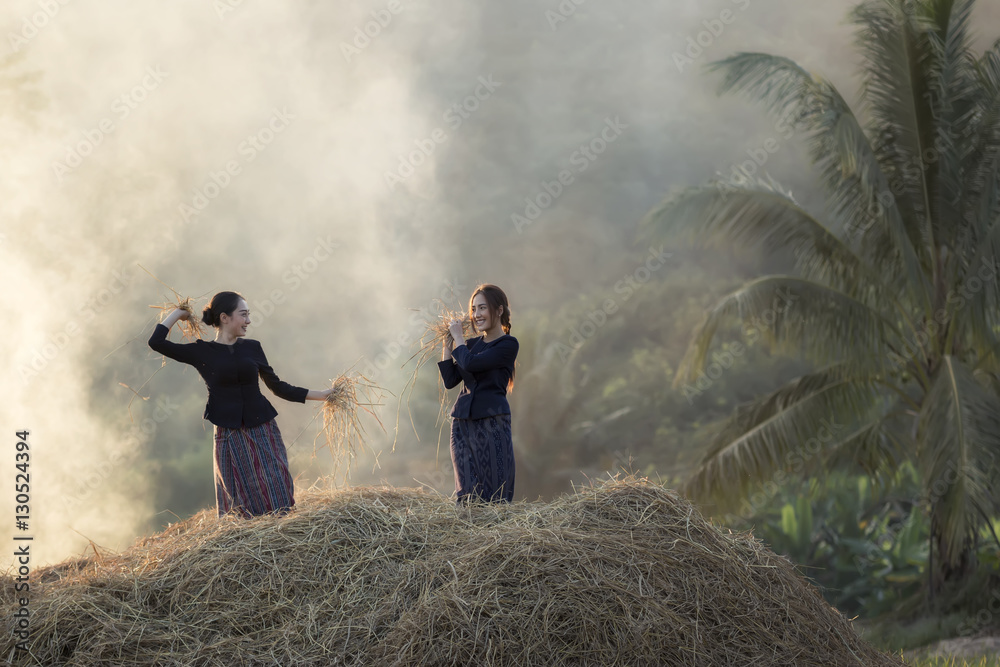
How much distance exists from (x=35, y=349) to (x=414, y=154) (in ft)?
39.9

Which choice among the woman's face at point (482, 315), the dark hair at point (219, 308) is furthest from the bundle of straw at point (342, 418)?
the woman's face at point (482, 315)

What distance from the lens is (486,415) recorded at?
178 inches

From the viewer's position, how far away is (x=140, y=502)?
18.5m

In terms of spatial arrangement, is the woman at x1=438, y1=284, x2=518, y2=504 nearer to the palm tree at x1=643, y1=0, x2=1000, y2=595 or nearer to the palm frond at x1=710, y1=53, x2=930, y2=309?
the palm tree at x1=643, y1=0, x2=1000, y2=595

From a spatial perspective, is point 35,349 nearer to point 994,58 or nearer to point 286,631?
point 286,631

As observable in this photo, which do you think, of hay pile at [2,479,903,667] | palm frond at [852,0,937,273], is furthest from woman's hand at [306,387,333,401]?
palm frond at [852,0,937,273]

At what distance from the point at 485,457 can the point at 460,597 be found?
4.87 feet

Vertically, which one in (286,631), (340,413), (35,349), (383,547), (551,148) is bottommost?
(286,631)

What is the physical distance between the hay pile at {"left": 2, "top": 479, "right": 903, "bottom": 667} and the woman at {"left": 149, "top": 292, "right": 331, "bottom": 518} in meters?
0.67

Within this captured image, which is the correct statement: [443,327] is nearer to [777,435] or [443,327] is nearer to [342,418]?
[342,418]

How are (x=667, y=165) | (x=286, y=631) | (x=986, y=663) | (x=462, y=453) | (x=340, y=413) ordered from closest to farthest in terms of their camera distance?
1. (x=286, y=631)
2. (x=462, y=453)
3. (x=340, y=413)
4. (x=986, y=663)
5. (x=667, y=165)

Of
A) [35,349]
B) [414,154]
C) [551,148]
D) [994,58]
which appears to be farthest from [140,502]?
[994,58]

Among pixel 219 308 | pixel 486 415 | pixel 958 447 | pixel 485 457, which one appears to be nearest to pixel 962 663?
pixel 958 447

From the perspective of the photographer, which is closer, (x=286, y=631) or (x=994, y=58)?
(x=286, y=631)
